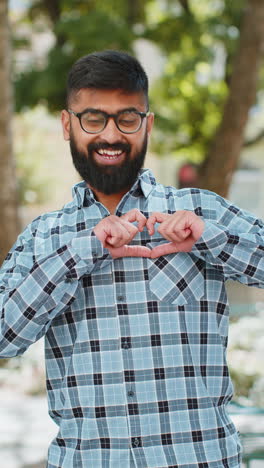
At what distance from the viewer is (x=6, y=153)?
20.9 feet

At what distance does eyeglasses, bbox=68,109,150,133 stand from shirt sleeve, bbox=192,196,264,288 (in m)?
0.31

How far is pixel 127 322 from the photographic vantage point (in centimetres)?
195

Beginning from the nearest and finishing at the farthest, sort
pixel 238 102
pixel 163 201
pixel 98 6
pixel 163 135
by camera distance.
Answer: pixel 163 201 < pixel 238 102 < pixel 98 6 < pixel 163 135

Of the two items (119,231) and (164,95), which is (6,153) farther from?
(164,95)

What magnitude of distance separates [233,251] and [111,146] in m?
0.41

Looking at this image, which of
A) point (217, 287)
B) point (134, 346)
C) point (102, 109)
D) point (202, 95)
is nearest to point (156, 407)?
point (134, 346)

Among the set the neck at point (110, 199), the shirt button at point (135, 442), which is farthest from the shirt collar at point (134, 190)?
the shirt button at point (135, 442)

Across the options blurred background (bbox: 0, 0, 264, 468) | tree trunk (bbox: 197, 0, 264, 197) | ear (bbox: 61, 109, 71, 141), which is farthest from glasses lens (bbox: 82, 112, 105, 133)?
tree trunk (bbox: 197, 0, 264, 197)

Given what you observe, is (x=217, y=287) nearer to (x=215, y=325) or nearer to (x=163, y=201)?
(x=215, y=325)

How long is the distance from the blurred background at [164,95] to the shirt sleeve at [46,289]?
1.82 m

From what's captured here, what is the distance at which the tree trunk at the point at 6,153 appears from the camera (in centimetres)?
624

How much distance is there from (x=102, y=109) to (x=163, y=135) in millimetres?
8834

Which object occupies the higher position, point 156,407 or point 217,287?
point 217,287

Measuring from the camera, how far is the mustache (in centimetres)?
198
